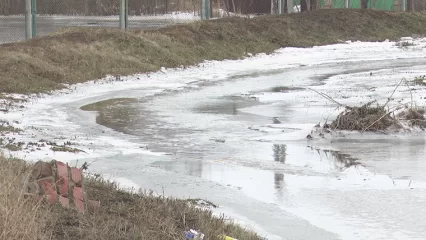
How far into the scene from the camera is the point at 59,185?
6.43 meters

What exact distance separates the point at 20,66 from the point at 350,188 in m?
10.3

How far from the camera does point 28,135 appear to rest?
440 inches

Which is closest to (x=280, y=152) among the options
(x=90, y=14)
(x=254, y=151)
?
(x=254, y=151)

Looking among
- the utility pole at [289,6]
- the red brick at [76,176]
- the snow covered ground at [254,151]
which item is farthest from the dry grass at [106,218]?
the utility pole at [289,6]

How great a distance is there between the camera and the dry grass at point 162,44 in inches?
690

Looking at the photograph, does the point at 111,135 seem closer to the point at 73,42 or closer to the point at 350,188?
the point at 350,188

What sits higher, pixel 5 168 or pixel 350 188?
pixel 5 168

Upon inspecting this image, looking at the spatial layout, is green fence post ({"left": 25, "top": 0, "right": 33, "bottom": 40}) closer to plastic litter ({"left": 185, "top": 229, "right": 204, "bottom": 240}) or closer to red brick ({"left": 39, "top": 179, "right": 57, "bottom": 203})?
red brick ({"left": 39, "top": 179, "right": 57, "bottom": 203})

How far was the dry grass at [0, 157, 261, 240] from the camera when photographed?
5195 mm

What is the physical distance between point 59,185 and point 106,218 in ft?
1.92

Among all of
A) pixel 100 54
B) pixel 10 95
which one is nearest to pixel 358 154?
pixel 10 95

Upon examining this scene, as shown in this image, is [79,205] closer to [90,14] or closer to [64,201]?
[64,201]

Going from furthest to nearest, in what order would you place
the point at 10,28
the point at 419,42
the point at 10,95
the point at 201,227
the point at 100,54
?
1. the point at 419,42
2. the point at 10,28
3. the point at 100,54
4. the point at 10,95
5. the point at 201,227

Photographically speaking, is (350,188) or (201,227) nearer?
(201,227)
